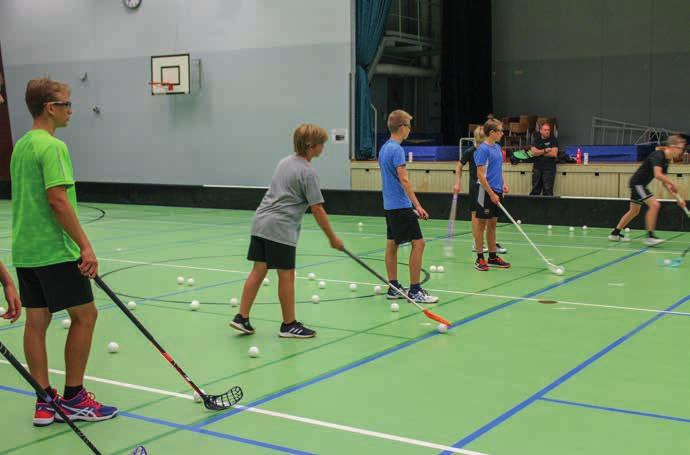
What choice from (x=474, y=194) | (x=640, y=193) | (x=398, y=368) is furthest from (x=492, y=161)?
(x=398, y=368)

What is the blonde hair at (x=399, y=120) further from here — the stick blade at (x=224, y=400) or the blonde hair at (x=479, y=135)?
the stick blade at (x=224, y=400)

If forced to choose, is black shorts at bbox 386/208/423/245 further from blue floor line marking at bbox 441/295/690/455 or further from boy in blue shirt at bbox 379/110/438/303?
blue floor line marking at bbox 441/295/690/455

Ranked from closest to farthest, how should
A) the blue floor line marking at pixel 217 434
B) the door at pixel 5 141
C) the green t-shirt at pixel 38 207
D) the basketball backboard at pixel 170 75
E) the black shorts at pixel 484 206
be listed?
the blue floor line marking at pixel 217 434 → the green t-shirt at pixel 38 207 → the black shorts at pixel 484 206 → the basketball backboard at pixel 170 75 → the door at pixel 5 141

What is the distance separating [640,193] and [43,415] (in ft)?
30.0

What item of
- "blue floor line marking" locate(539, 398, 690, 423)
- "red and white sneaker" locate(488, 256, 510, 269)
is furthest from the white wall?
"blue floor line marking" locate(539, 398, 690, 423)

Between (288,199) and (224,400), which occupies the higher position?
(288,199)

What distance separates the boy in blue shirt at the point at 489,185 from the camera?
9055mm

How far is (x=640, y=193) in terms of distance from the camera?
11344 mm

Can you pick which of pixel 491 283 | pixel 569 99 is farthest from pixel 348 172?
pixel 491 283

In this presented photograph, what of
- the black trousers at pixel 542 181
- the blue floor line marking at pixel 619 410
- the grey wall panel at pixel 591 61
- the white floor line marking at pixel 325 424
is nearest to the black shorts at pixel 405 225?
the blue floor line marking at pixel 619 410

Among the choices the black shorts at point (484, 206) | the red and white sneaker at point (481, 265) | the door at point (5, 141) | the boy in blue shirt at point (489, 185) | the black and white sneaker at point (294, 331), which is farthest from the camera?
the door at point (5, 141)

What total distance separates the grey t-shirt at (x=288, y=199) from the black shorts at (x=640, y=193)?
6.88 meters

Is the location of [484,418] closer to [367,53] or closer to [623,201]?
[623,201]

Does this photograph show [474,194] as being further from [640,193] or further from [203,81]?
[203,81]
